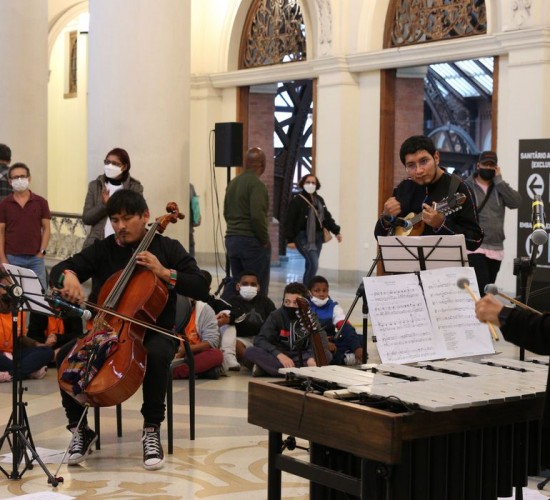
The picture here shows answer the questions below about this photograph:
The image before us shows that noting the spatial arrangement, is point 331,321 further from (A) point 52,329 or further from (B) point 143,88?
(B) point 143,88

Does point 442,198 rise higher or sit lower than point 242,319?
higher

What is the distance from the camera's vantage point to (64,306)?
18.9ft

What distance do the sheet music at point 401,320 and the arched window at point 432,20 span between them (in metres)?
10.3

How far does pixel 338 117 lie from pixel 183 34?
6.80 metres

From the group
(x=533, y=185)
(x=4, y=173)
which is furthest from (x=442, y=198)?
(x=4, y=173)

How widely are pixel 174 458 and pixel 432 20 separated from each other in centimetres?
1012

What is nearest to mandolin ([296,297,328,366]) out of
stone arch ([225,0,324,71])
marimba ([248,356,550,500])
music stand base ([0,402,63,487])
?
music stand base ([0,402,63,487])

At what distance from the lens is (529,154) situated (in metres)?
10.9

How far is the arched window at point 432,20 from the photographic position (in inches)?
580

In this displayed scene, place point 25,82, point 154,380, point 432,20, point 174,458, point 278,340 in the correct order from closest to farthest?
point 154,380
point 174,458
point 278,340
point 25,82
point 432,20

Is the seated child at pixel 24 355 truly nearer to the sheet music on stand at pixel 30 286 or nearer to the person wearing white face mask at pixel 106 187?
the person wearing white face mask at pixel 106 187

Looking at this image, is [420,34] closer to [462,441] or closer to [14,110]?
[14,110]

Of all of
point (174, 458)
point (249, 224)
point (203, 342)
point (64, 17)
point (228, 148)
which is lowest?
point (174, 458)

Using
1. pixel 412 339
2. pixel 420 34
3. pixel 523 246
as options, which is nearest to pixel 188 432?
pixel 412 339
